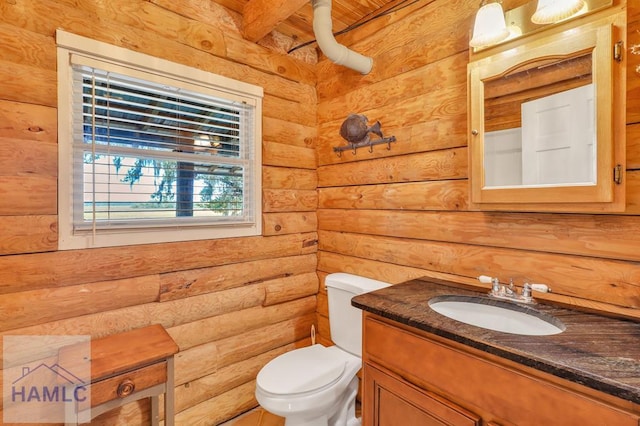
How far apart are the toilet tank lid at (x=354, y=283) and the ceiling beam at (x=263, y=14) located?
150 centimetres

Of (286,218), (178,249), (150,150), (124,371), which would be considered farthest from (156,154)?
(124,371)

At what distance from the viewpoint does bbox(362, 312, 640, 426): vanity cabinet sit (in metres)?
0.76

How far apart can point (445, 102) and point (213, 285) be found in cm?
162

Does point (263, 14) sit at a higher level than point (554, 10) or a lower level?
higher

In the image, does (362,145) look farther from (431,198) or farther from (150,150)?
(150,150)

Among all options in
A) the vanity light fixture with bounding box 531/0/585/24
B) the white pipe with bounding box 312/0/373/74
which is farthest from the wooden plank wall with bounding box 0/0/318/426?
the vanity light fixture with bounding box 531/0/585/24

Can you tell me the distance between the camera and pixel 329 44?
1746mm

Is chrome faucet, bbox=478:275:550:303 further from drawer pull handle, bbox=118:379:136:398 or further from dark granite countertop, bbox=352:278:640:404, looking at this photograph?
drawer pull handle, bbox=118:379:136:398

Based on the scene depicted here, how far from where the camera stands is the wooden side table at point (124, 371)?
1.16m

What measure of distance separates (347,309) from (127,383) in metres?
1.10

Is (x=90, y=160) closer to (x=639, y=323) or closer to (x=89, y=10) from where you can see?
(x=89, y=10)

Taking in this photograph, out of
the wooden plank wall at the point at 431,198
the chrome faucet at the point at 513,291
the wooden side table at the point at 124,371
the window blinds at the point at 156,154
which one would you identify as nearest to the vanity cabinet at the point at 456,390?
the chrome faucet at the point at 513,291

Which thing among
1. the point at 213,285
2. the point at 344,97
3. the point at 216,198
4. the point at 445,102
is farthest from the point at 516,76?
the point at 213,285

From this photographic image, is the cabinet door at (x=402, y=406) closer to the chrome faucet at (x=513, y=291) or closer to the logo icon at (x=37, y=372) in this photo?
the chrome faucet at (x=513, y=291)
